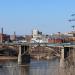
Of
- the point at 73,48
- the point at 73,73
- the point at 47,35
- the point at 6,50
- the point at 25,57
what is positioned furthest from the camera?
the point at 47,35

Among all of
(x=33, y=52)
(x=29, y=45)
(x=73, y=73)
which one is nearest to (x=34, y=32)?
(x=33, y=52)

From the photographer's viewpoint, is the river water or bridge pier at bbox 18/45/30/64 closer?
the river water

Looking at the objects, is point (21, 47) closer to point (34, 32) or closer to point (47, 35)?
point (47, 35)

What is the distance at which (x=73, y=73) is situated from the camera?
40156 mm

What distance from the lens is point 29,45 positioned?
238 ft

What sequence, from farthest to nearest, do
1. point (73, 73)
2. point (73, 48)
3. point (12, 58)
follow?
1. point (12, 58)
2. point (73, 48)
3. point (73, 73)

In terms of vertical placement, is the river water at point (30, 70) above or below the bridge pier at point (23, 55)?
below

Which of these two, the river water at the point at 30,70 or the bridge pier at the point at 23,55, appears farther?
the bridge pier at the point at 23,55

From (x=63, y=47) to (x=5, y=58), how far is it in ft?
59.0

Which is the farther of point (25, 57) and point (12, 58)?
point (12, 58)

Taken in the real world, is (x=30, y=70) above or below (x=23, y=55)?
below

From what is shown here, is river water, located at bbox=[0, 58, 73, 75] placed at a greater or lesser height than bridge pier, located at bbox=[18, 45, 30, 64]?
lesser

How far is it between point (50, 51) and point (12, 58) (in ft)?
27.2

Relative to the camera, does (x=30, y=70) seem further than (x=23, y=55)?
No
